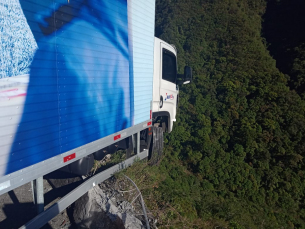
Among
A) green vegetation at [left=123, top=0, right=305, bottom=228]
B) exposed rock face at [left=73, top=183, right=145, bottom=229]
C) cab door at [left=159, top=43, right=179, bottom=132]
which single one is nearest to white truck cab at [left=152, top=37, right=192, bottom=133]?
cab door at [left=159, top=43, right=179, bottom=132]

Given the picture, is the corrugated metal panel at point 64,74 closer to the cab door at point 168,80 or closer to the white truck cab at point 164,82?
the white truck cab at point 164,82

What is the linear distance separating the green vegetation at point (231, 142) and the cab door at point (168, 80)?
143 centimetres

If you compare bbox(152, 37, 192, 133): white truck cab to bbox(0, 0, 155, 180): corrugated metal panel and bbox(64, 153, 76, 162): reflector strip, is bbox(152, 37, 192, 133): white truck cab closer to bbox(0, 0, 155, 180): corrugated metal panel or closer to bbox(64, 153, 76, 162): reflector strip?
bbox(0, 0, 155, 180): corrugated metal panel

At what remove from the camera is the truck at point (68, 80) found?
2045 millimetres

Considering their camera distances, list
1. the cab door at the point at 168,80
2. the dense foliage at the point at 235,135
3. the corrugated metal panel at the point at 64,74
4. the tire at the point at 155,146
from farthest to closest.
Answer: the dense foliage at the point at 235,135
the tire at the point at 155,146
the cab door at the point at 168,80
the corrugated metal panel at the point at 64,74

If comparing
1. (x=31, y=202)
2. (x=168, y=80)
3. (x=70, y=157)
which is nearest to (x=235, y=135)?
(x=168, y=80)

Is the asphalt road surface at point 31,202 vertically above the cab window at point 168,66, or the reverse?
the cab window at point 168,66

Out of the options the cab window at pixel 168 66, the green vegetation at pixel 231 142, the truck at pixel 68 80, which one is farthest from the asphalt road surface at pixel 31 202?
the cab window at pixel 168 66

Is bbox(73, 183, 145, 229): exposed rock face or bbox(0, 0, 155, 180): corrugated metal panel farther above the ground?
bbox(0, 0, 155, 180): corrugated metal panel

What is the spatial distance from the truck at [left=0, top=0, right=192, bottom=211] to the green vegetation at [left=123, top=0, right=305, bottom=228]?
1.58 metres

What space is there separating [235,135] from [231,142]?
0.27 m

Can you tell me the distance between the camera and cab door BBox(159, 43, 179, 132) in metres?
5.15

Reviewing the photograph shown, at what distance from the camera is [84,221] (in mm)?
3713

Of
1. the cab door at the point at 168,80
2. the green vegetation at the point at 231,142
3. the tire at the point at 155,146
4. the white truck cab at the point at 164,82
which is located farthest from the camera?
the tire at the point at 155,146
